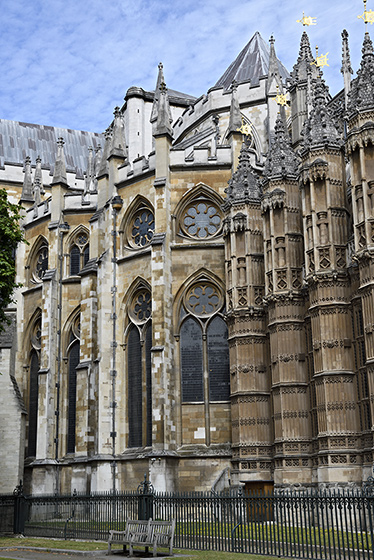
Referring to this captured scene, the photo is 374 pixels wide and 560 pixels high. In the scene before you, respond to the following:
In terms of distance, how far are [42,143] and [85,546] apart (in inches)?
1531

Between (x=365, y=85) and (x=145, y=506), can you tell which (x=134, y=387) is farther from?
(x=365, y=85)

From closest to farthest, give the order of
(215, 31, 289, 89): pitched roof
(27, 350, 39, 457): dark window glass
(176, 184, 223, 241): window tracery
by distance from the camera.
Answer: (176, 184, 223, 241): window tracery → (27, 350, 39, 457): dark window glass → (215, 31, 289, 89): pitched roof

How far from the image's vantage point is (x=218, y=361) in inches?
1175

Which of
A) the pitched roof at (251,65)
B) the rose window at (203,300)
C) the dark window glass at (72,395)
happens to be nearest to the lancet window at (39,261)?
the dark window glass at (72,395)

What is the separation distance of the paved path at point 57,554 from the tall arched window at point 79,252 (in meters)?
19.0

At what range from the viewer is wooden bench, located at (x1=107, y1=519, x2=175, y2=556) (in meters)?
16.7

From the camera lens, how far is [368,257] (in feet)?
68.8

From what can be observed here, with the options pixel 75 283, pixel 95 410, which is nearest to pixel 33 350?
pixel 75 283

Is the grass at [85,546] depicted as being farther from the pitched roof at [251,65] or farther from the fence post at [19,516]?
the pitched roof at [251,65]

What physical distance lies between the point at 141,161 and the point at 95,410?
1104 centimetres

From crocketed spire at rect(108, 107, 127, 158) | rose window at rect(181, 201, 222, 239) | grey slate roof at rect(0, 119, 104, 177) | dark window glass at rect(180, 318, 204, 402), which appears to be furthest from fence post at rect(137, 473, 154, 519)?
grey slate roof at rect(0, 119, 104, 177)

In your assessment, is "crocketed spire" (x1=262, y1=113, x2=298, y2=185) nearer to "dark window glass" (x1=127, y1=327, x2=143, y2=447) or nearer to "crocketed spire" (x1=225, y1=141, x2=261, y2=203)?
"crocketed spire" (x1=225, y1=141, x2=261, y2=203)

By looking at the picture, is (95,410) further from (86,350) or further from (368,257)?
(368,257)

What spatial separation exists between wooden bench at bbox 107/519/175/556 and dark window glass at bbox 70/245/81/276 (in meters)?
20.1
